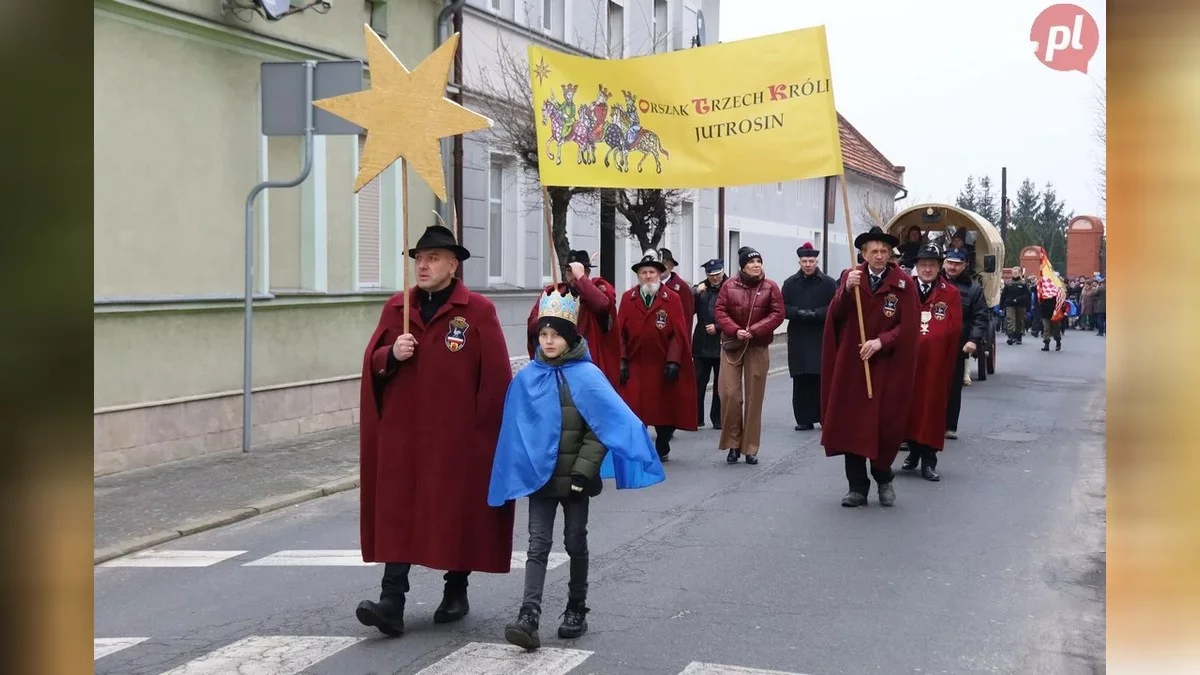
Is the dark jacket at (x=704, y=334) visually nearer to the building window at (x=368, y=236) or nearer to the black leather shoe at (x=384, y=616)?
the building window at (x=368, y=236)

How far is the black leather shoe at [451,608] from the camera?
625cm

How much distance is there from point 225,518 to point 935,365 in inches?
238

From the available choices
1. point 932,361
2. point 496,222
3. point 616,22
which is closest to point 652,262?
point 932,361

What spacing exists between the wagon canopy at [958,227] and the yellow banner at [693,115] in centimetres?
1509

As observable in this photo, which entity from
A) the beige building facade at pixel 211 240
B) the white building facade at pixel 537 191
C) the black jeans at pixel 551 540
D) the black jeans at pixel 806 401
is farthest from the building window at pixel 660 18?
the black jeans at pixel 551 540

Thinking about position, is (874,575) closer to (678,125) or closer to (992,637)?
(992,637)

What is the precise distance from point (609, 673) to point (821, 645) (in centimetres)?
101

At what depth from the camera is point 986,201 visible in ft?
338

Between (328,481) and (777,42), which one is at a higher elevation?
(777,42)

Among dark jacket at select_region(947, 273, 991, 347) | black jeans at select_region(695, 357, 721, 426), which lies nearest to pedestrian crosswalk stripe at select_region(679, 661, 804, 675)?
black jeans at select_region(695, 357, 721, 426)

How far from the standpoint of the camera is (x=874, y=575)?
7227 mm

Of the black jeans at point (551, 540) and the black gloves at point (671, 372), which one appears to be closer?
the black jeans at point (551, 540)

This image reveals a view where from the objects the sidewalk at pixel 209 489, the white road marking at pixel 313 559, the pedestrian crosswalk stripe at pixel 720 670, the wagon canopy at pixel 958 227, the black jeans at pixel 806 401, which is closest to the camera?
the pedestrian crosswalk stripe at pixel 720 670
